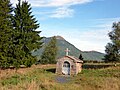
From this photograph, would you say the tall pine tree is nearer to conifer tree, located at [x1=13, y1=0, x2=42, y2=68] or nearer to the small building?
→ the small building

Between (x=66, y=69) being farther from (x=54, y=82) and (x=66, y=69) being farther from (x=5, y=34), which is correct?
(x=54, y=82)

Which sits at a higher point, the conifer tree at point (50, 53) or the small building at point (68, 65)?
the conifer tree at point (50, 53)

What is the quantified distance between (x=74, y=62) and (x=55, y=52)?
127ft

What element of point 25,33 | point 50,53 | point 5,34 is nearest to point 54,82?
point 5,34

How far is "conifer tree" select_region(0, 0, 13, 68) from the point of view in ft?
148

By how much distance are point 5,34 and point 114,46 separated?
2414 cm

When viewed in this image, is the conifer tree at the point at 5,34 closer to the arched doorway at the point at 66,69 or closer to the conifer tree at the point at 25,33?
the conifer tree at the point at 25,33

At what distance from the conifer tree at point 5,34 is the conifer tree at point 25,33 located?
7.20 feet

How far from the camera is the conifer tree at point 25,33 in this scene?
49719 millimetres

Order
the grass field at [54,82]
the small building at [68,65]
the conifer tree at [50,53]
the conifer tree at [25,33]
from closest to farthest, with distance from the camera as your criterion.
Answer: the grass field at [54,82] < the small building at [68,65] < the conifer tree at [25,33] < the conifer tree at [50,53]

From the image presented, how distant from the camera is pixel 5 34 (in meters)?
45.5

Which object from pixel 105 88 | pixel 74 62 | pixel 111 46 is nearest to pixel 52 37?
pixel 111 46

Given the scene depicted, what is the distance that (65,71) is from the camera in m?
46.9

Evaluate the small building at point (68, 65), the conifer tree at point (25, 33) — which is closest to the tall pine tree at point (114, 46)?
the small building at point (68, 65)
